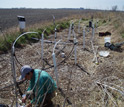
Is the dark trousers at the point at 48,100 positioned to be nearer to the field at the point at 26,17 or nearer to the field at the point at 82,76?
the field at the point at 82,76

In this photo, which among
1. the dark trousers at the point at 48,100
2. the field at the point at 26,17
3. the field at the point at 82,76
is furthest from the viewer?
the field at the point at 26,17

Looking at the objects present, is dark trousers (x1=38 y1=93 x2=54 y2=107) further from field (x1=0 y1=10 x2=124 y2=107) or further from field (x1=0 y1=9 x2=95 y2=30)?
field (x1=0 y1=9 x2=95 y2=30)

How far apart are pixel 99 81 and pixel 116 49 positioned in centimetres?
305

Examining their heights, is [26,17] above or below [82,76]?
above

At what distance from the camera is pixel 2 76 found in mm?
3844

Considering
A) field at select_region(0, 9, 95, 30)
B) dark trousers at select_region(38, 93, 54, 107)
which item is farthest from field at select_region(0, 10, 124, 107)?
field at select_region(0, 9, 95, 30)

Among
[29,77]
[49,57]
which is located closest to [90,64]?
[49,57]

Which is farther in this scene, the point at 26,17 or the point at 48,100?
the point at 26,17

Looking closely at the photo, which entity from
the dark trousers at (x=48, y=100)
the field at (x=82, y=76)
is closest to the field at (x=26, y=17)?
the field at (x=82, y=76)

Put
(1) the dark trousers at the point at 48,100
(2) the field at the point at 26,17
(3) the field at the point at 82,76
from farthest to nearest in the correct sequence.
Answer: (2) the field at the point at 26,17, (3) the field at the point at 82,76, (1) the dark trousers at the point at 48,100

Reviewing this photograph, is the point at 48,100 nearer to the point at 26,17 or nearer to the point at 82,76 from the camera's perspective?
the point at 82,76

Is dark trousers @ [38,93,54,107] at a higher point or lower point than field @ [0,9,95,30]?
lower

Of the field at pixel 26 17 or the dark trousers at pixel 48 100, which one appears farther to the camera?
the field at pixel 26 17

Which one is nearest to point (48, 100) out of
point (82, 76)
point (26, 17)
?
point (82, 76)
